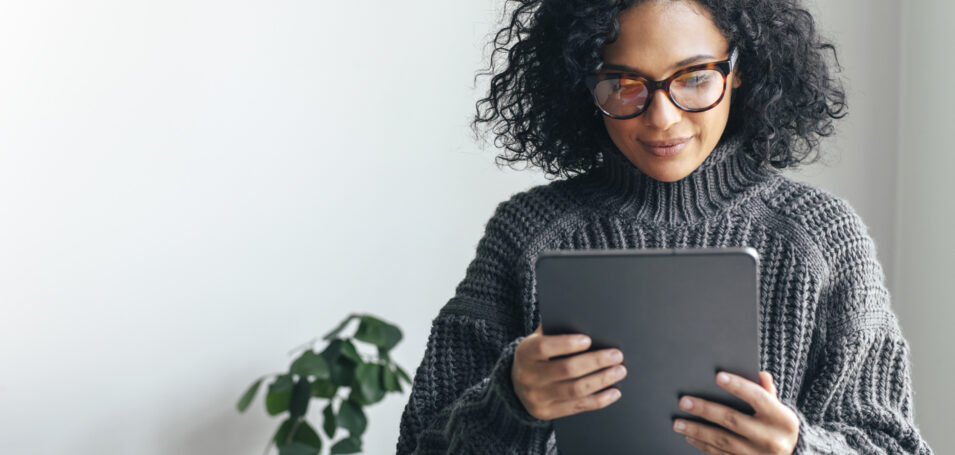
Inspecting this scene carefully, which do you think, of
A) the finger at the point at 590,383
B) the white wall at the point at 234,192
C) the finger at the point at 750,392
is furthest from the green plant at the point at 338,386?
the finger at the point at 750,392

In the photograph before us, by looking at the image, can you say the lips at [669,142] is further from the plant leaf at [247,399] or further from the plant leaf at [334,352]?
the plant leaf at [247,399]

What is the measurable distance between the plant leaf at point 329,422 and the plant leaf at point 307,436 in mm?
26

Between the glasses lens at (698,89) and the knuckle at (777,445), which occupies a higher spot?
the glasses lens at (698,89)

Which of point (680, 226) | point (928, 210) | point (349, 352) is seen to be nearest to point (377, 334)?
point (349, 352)

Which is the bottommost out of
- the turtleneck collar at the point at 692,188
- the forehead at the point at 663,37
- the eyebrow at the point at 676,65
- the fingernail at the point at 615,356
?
the fingernail at the point at 615,356

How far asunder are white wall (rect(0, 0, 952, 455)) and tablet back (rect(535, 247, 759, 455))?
814 mm

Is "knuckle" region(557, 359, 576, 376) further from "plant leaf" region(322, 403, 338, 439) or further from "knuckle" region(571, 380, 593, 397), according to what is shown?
"plant leaf" region(322, 403, 338, 439)

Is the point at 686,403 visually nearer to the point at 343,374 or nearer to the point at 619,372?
the point at 619,372

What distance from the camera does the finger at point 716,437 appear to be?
0.90m

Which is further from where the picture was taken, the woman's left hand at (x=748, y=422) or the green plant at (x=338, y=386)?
the green plant at (x=338, y=386)

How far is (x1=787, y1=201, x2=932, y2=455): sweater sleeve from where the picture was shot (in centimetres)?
105

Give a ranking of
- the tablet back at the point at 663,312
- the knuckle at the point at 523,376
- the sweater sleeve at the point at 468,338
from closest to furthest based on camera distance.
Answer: the tablet back at the point at 663,312
the knuckle at the point at 523,376
the sweater sleeve at the point at 468,338

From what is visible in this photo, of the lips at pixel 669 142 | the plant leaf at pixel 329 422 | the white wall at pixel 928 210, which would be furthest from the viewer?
the plant leaf at pixel 329 422

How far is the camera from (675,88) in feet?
3.41
